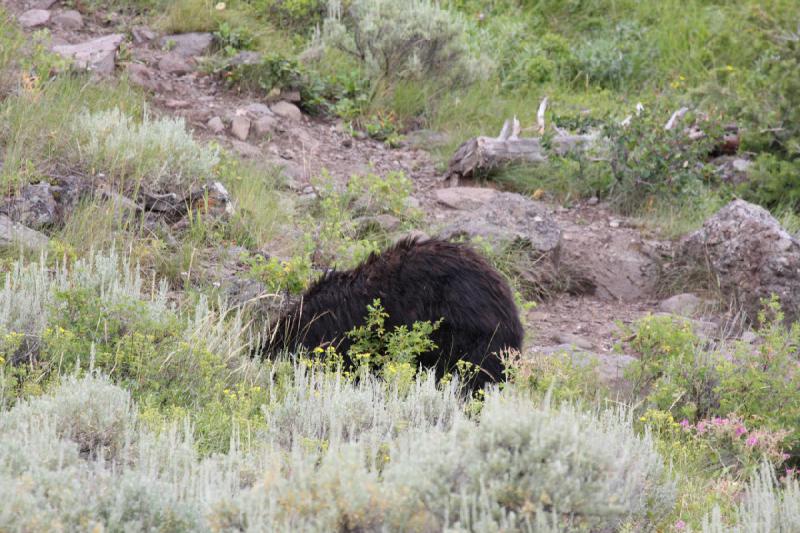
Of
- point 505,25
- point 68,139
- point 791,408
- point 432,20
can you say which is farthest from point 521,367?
point 505,25

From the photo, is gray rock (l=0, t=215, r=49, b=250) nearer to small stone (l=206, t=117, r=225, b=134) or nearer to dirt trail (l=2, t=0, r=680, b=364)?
dirt trail (l=2, t=0, r=680, b=364)

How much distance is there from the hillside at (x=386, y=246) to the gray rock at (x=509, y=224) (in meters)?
0.04

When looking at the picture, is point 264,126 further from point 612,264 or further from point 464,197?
point 612,264

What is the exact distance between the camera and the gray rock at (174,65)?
10.5 m

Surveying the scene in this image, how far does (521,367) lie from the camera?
17.3ft

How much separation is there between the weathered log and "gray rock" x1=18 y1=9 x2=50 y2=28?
15.4 feet

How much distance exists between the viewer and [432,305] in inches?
216

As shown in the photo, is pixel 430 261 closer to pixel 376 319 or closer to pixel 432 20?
pixel 376 319

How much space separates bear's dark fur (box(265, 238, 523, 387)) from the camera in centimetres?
544

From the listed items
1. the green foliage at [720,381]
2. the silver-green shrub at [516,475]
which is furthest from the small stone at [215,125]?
the silver-green shrub at [516,475]

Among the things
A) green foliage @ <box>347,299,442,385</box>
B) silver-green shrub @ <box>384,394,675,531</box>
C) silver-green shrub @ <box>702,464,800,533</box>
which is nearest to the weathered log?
green foliage @ <box>347,299,442,385</box>

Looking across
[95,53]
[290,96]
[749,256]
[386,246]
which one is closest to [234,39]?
[290,96]

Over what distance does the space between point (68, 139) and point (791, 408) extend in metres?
5.34

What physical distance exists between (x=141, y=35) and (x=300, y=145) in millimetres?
2501
